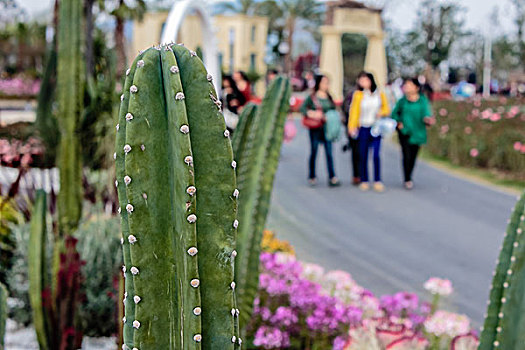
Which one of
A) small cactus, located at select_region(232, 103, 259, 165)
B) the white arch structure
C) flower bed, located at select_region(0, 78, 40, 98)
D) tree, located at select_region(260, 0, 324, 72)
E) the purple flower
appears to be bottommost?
flower bed, located at select_region(0, 78, 40, 98)

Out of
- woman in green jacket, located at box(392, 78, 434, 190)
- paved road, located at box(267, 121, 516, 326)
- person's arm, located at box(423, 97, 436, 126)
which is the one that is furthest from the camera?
woman in green jacket, located at box(392, 78, 434, 190)

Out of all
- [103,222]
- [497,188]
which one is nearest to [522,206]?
[103,222]

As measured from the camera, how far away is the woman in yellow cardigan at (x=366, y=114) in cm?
979

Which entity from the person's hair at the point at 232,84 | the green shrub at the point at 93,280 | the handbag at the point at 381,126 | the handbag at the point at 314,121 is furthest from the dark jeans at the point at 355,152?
the green shrub at the point at 93,280

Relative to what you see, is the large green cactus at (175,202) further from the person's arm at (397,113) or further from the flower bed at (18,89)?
the flower bed at (18,89)

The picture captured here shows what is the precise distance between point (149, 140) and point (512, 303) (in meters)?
1.34

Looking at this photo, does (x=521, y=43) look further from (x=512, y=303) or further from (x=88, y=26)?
(x=512, y=303)

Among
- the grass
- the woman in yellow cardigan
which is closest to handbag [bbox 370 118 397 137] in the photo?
the woman in yellow cardigan

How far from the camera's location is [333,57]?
118 feet

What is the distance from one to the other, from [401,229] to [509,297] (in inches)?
224

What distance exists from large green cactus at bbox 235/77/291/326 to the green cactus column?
1775 mm

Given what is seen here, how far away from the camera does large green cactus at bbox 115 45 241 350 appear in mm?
1450

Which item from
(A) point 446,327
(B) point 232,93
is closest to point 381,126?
(B) point 232,93

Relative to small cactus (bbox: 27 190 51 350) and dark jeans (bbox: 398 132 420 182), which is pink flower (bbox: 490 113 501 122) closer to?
dark jeans (bbox: 398 132 420 182)
